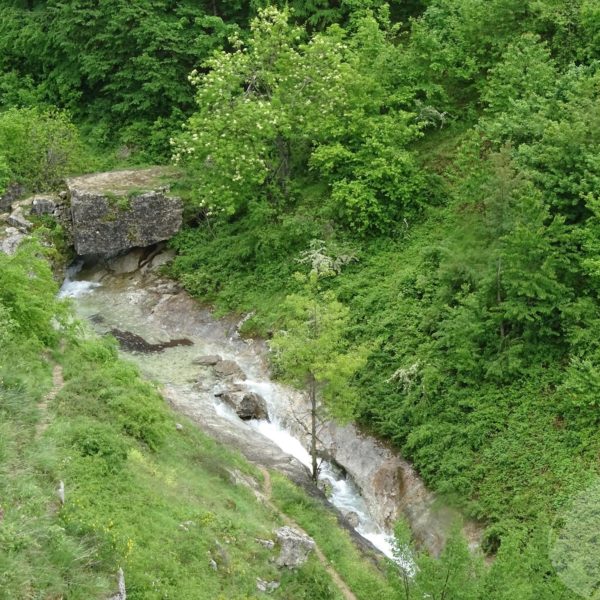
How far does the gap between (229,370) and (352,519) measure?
8281mm

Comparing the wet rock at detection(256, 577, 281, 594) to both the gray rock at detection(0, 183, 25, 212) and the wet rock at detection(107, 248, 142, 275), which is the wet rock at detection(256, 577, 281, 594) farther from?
the gray rock at detection(0, 183, 25, 212)

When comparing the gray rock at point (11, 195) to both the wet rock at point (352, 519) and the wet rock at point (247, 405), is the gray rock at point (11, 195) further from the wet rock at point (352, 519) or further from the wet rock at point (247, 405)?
the wet rock at point (352, 519)

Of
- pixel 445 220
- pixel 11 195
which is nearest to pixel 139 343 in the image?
pixel 11 195

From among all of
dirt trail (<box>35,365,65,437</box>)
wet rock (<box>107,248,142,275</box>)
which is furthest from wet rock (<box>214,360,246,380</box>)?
wet rock (<box>107,248,142,275</box>)

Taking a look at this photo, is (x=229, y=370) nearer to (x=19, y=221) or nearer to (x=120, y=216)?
(x=120, y=216)

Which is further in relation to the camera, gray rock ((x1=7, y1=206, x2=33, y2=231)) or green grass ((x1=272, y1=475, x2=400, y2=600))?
gray rock ((x1=7, y1=206, x2=33, y2=231))

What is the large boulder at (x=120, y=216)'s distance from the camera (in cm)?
3516

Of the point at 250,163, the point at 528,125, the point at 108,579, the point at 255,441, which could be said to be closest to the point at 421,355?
the point at 255,441

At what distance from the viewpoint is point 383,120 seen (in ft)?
107

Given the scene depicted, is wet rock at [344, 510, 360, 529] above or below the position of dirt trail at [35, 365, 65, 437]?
below

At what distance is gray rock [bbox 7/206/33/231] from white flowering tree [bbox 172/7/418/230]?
7.67m

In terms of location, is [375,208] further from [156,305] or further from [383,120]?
[156,305]

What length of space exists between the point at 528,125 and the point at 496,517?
13.4 meters

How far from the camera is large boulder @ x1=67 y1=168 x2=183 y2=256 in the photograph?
35156 mm
